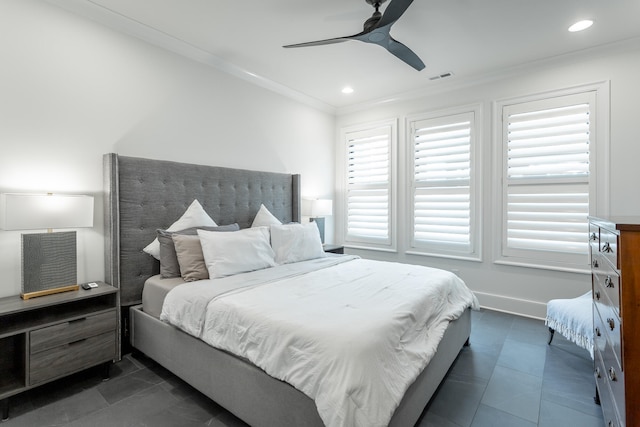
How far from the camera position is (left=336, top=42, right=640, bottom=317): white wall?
3.07 m

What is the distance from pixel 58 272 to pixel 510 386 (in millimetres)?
3394

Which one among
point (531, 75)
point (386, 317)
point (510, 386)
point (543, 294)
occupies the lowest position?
point (510, 386)

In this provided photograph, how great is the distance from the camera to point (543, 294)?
355 cm

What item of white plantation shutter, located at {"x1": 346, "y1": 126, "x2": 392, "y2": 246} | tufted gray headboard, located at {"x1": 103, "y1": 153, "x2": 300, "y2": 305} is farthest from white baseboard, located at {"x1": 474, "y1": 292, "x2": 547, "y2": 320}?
tufted gray headboard, located at {"x1": 103, "y1": 153, "x2": 300, "y2": 305}

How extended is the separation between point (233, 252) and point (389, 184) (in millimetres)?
2818

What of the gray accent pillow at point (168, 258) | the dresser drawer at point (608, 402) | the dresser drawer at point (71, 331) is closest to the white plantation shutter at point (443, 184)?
the dresser drawer at point (608, 402)

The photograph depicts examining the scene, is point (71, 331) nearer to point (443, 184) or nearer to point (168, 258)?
point (168, 258)

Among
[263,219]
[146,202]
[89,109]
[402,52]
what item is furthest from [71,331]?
[402,52]

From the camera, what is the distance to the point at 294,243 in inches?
129

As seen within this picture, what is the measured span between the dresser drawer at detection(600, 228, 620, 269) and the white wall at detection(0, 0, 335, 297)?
3334 millimetres

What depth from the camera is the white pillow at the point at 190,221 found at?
2736 millimetres

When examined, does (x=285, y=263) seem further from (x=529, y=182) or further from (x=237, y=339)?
(x=529, y=182)

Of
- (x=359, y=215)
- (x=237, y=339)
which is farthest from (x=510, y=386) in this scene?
(x=359, y=215)

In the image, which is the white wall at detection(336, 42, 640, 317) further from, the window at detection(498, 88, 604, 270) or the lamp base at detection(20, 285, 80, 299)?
the lamp base at detection(20, 285, 80, 299)
